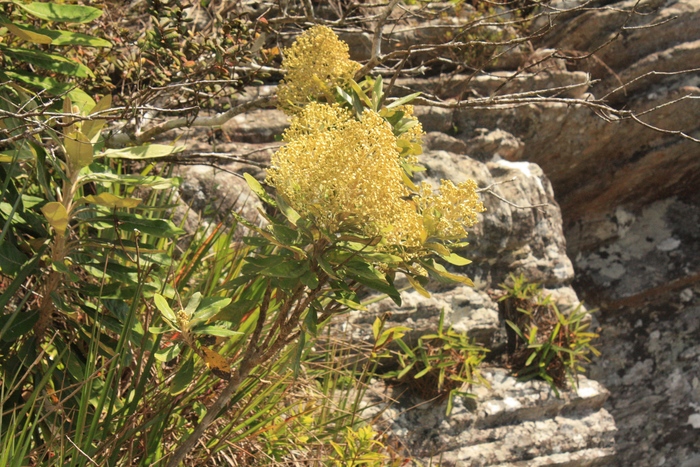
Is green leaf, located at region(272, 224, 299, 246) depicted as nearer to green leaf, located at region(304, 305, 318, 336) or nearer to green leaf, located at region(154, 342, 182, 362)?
green leaf, located at region(304, 305, 318, 336)

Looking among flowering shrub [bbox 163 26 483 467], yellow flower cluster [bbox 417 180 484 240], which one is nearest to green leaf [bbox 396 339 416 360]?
flowering shrub [bbox 163 26 483 467]

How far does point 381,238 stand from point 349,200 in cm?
18

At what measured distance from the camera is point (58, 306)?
215 centimetres

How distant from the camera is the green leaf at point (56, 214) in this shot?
1911 millimetres

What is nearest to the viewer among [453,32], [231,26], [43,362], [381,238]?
[381,238]

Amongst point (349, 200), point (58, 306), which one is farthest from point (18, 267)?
point (349, 200)

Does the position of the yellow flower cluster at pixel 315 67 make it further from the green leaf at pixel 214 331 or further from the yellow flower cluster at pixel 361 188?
the green leaf at pixel 214 331

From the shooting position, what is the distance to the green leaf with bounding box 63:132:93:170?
6.56 feet

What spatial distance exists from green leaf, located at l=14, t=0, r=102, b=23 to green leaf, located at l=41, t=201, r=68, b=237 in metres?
0.76

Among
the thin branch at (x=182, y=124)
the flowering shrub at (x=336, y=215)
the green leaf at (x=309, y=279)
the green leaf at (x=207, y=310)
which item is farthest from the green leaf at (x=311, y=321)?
the thin branch at (x=182, y=124)

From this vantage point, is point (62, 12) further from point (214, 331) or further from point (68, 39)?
point (214, 331)

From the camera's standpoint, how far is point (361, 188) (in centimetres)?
164

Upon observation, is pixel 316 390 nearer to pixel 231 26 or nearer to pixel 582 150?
pixel 231 26

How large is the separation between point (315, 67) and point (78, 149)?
790 mm
